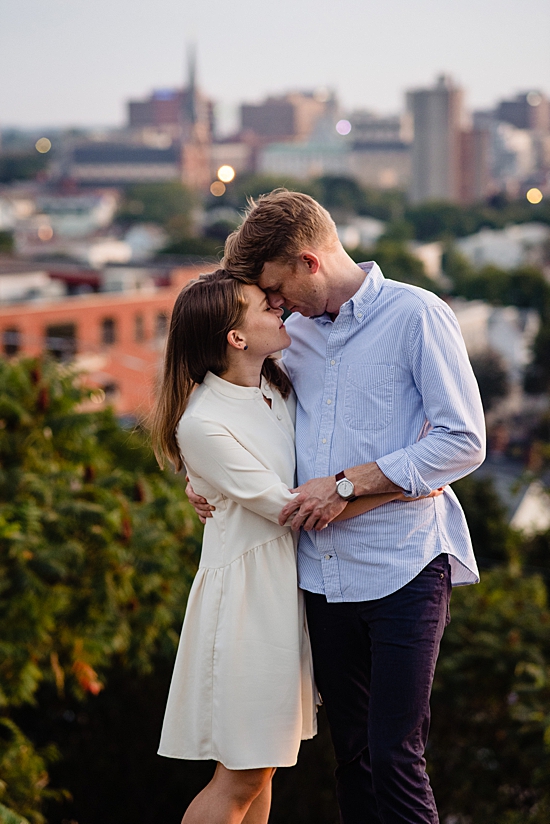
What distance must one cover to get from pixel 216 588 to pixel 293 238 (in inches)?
36.9

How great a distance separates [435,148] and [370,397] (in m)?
147


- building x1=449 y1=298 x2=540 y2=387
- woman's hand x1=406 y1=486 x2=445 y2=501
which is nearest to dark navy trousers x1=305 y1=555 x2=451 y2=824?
woman's hand x1=406 y1=486 x2=445 y2=501

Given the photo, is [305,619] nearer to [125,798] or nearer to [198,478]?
[198,478]

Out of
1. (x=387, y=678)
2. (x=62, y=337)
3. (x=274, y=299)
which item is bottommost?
(x=62, y=337)

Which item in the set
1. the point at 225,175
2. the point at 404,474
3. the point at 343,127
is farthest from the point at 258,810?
the point at 343,127

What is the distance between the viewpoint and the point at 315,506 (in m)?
2.45

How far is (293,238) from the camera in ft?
8.17

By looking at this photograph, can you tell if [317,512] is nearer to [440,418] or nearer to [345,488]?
[345,488]

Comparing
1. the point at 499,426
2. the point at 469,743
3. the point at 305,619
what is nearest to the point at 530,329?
the point at 499,426

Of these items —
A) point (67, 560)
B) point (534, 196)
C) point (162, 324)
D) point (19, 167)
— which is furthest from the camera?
point (19, 167)

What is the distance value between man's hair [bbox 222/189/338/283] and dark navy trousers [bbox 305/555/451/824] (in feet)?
2.88

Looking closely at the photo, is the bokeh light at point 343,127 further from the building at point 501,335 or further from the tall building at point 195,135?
the building at point 501,335

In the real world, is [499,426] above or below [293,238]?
below

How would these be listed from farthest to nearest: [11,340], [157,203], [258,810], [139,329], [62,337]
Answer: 1. [157,203]
2. [139,329]
3. [62,337]
4. [11,340]
5. [258,810]
